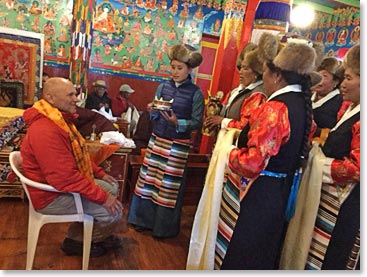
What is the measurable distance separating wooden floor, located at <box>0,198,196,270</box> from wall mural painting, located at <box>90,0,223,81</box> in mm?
2813

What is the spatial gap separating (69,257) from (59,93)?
0.92 m

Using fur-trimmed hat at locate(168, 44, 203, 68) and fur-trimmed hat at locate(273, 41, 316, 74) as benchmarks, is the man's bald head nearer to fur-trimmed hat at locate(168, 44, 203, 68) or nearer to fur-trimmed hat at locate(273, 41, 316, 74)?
fur-trimmed hat at locate(168, 44, 203, 68)

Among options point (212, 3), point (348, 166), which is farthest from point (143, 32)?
point (348, 166)

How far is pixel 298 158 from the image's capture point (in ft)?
4.61

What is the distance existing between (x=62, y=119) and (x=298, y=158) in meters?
1.10

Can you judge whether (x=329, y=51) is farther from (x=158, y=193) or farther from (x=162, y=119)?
(x=158, y=193)

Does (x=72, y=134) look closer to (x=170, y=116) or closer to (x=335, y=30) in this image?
(x=170, y=116)

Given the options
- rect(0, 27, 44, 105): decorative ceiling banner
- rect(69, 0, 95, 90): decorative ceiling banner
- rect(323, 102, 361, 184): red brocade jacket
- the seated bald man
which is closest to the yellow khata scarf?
the seated bald man

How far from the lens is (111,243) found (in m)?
1.95

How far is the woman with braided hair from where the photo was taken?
1.25 meters

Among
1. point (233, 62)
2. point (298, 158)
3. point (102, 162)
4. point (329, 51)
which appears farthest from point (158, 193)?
point (329, 51)

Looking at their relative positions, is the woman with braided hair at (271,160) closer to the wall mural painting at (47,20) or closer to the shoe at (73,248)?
the shoe at (73,248)

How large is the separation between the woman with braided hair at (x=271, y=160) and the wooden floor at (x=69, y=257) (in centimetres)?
57

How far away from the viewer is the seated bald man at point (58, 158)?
4.69ft
